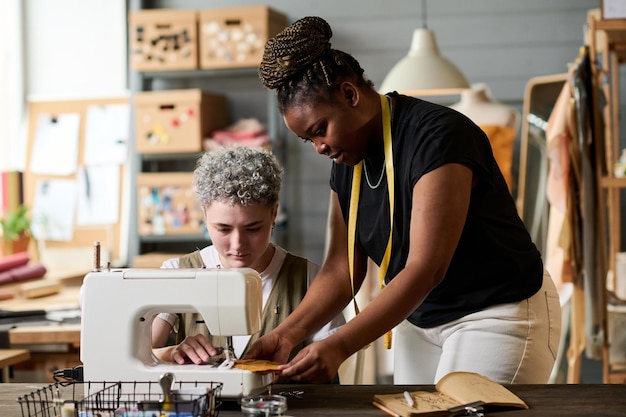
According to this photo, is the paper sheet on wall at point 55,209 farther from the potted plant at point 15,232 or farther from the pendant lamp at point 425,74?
the pendant lamp at point 425,74

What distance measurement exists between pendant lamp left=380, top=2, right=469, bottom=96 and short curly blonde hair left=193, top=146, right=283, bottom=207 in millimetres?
1859

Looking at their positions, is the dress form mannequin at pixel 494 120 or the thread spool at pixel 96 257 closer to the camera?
the thread spool at pixel 96 257

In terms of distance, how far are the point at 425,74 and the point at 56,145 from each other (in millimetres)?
2310

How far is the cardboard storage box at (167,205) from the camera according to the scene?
16.1ft

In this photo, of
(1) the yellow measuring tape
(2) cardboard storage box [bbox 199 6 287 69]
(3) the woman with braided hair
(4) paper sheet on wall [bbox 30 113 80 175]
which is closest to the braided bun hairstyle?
(3) the woman with braided hair

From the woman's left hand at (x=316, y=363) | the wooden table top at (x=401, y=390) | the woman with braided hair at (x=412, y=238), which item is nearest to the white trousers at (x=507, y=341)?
the woman with braided hair at (x=412, y=238)

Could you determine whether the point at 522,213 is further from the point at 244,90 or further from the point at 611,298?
the point at 244,90

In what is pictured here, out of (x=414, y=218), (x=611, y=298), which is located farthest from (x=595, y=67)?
(x=414, y=218)

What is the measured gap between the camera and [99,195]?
535 centimetres

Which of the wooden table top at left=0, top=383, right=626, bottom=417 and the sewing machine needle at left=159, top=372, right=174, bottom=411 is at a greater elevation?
the sewing machine needle at left=159, top=372, right=174, bottom=411

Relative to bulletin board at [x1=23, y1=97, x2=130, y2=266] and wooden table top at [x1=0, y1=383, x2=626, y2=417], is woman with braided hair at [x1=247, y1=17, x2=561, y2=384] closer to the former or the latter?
wooden table top at [x1=0, y1=383, x2=626, y2=417]

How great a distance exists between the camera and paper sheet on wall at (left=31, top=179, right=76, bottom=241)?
5.37m

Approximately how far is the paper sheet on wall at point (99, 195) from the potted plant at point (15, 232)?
0.43m

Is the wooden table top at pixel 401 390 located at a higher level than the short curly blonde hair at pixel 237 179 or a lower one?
lower
